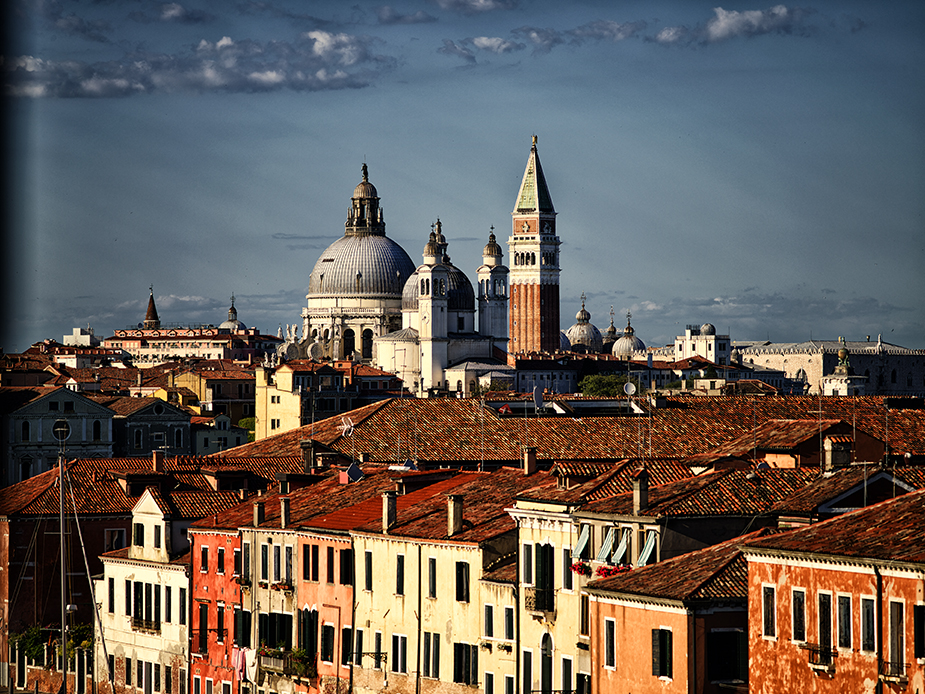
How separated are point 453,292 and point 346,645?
106736 mm

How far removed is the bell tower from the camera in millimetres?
143000

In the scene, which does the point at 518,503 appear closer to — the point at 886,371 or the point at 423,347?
the point at 423,347

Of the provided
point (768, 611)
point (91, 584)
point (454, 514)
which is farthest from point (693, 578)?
point (91, 584)

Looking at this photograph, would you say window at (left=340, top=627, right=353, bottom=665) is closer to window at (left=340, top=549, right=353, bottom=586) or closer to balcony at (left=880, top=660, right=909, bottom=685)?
window at (left=340, top=549, right=353, bottom=586)

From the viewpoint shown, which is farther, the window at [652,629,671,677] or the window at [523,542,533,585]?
the window at [523,542,533,585]

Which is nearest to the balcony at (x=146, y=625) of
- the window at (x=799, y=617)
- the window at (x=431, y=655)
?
the window at (x=431, y=655)

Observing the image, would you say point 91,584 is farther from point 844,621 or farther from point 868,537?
point 844,621

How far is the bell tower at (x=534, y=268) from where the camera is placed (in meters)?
143

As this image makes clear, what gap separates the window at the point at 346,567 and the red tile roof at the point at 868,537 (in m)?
8.43

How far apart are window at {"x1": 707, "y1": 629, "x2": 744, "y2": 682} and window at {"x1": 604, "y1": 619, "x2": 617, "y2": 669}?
1.16 m

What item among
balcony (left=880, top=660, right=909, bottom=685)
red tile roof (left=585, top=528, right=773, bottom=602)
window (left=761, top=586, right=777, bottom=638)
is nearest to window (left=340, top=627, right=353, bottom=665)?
red tile roof (left=585, top=528, right=773, bottom=602)

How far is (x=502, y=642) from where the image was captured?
20.3 metres

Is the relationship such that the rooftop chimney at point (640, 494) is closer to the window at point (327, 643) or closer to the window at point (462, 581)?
the window at point (462, 581)

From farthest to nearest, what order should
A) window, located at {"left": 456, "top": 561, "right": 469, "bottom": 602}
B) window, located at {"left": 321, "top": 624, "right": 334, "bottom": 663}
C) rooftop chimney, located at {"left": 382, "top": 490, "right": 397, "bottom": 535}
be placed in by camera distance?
window, located at {"left": 321, "top": 624, "right": 334, "bottom": 663}
rooftop chimney, located at {"left": 382, "top": 490, "right": 397, "bottom": 535}
window, located at {"left": 456, "top": 561, "right": 469, "bottom": 602}
